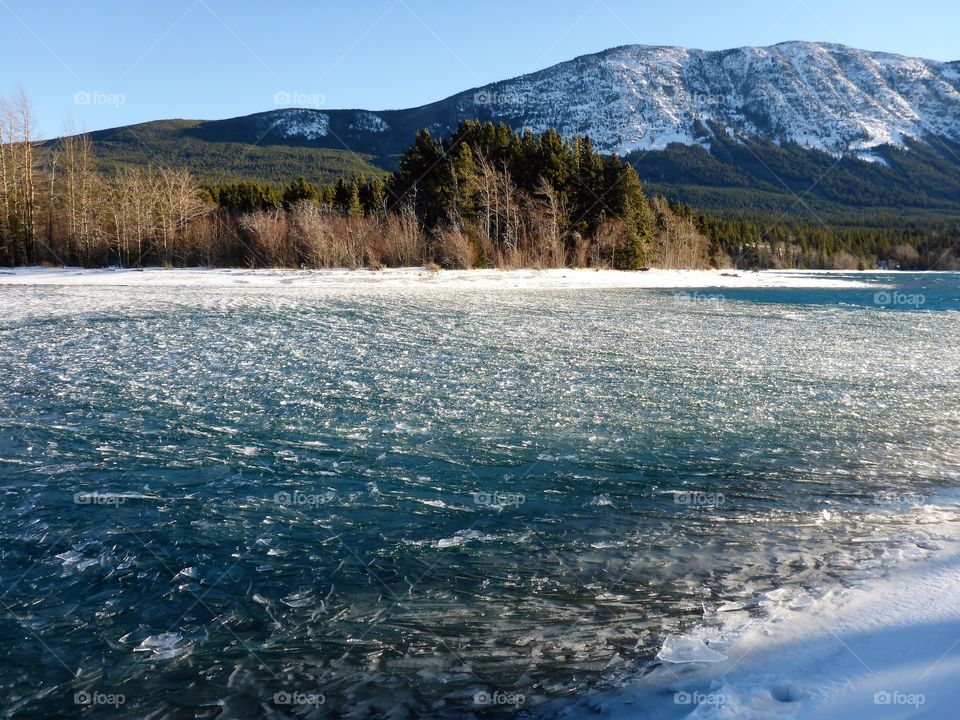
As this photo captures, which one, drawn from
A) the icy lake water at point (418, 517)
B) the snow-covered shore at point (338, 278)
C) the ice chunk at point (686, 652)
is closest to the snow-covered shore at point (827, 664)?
the ice chunk at point (686, 652)

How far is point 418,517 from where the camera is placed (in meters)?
5.38

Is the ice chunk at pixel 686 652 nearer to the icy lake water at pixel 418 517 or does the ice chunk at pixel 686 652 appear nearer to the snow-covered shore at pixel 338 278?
the icy lake water at pixel 418 517

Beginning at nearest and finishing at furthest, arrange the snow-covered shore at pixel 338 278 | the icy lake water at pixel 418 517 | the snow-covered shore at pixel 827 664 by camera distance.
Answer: the snow-covered shore at pixel 827 664
the icy lake water at pixel 418 517
the snow-covered shore at pixel 338 278

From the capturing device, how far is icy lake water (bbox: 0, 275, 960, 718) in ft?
11.4

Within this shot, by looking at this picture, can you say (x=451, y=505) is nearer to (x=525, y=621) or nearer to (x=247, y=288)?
(x=525, y=621)

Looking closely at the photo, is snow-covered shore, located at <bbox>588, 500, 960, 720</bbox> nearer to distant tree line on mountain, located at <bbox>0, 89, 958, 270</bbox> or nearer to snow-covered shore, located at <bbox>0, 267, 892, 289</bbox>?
snow-covered shore, located at <bbox>0, 267, 892, 289</bbox>

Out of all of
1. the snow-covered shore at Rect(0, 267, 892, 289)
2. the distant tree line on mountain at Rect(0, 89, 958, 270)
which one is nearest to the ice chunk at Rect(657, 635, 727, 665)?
the snow-covered shore at Rect(0, 267, 892, 289)

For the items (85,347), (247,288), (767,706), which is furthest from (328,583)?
(247,288)

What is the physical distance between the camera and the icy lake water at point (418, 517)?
3.49 m

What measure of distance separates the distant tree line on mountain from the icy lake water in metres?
34.5

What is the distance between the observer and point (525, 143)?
191ft

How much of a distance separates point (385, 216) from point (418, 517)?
49058mm

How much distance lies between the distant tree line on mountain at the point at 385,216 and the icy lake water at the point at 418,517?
3450 cm

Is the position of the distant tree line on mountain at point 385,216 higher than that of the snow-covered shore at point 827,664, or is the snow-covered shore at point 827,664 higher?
the distant tree line on mountain at point 385,216
